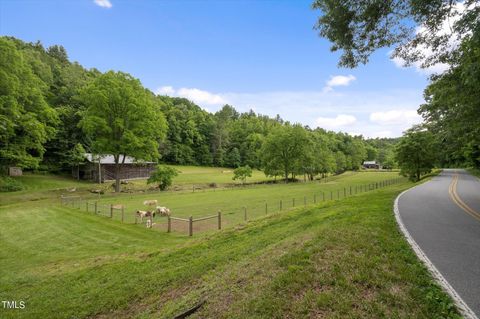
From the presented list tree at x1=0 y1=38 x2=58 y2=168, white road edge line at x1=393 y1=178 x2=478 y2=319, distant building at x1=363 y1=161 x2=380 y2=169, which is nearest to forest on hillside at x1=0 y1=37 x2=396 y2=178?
tree at x1=0 y1=38 x2=58 y2=168

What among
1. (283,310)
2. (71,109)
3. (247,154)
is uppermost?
(71,109)

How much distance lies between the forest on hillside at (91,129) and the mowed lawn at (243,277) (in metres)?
21.4

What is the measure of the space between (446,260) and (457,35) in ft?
20.8

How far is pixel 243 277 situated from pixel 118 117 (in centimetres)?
2972

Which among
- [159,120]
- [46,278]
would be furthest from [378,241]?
[159,120]

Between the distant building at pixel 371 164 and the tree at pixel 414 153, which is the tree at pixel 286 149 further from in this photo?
the distant building at pixel 371 164

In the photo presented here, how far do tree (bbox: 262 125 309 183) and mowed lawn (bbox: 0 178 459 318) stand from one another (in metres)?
44.2

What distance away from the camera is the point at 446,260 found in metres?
5.20

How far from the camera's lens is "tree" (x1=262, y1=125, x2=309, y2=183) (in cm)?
5431

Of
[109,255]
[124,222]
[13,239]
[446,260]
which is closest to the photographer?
[446,260]

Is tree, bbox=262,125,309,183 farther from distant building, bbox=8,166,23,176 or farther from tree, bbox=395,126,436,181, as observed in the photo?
distant building, bbox=8,166,23,176

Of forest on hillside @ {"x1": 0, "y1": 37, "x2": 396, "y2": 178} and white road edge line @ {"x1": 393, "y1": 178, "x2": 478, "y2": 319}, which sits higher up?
forest on hillside @ {"x1": 0, "y1": 37, "x2": 396, "y2": 178}

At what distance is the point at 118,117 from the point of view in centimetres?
2981

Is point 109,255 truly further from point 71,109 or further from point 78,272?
point 71,109
